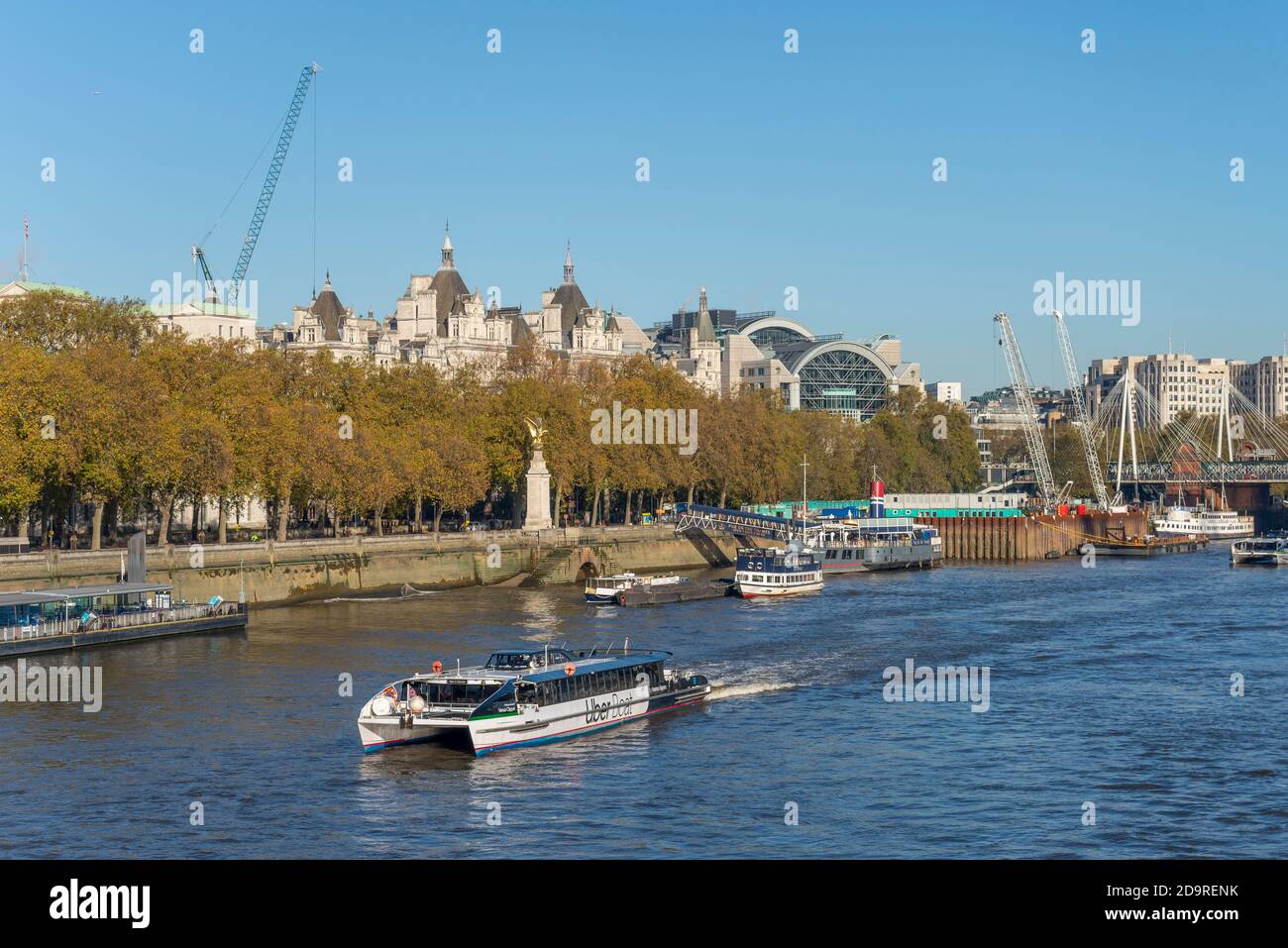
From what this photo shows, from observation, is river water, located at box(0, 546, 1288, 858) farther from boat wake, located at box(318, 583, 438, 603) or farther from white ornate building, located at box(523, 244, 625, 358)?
white ornate building, located at box(523, 244, 625, 358)

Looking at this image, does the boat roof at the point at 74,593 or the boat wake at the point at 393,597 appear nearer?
the boat roof at the point at 74,593

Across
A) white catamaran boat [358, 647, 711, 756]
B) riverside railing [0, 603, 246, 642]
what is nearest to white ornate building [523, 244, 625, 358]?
riverside railing [0, 603, 246, 642]

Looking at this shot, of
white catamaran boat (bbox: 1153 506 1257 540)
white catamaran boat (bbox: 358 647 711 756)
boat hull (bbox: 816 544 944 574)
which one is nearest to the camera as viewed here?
white catamaran boat (bbox: 358 647 711 756)

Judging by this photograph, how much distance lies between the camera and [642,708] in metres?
47.2

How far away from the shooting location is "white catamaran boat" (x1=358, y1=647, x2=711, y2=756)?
4156 cm

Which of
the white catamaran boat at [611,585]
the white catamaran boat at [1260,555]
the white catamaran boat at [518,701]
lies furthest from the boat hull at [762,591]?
the white catamaran boat at [1260,555]

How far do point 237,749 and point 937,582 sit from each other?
218 ft

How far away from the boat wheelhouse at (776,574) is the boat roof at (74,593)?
33685 mm

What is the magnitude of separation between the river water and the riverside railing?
64.8 inches

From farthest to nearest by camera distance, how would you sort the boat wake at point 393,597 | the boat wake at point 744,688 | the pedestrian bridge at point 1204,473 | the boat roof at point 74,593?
the pedestrian bridge at point 1204,473 < the boat wake at point 393,597 < the boat roof at point 74,593 < the boat wake at point 744,688

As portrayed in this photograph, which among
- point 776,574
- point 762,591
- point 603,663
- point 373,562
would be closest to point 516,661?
point 603,663

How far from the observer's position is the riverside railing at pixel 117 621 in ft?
188

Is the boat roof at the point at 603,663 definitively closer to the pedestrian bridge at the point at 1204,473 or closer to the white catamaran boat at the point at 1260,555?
the white catamaran boat at the point at 1260,555
